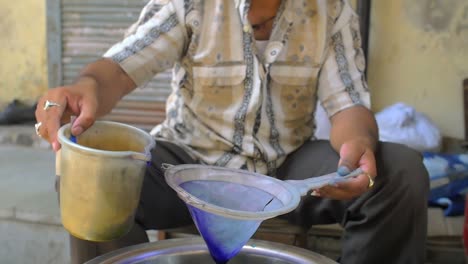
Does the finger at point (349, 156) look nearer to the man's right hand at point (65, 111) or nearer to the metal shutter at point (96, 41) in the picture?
the man's right hand at point (65, 111)

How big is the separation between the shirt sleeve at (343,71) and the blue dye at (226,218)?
1.82 ft

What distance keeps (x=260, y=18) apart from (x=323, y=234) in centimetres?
75

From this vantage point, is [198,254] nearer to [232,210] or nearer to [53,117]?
[232,210]

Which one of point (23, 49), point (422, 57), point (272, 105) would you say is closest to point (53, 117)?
point (272, 105)

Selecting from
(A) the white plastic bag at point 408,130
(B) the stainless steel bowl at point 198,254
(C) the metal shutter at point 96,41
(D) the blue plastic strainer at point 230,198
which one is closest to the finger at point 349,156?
(D) the blue plastic strainer at point 230,198

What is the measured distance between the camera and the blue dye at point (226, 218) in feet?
3.22

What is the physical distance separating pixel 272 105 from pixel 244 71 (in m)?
0.12

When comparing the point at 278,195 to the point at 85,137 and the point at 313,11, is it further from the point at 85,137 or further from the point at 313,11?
→ the point at 313,11

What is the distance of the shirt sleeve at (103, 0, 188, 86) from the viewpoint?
1445 mm

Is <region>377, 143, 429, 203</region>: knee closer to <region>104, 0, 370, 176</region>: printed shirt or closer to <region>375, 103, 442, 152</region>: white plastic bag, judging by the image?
<region>104, 0, 370, 176</region>: printed shirt

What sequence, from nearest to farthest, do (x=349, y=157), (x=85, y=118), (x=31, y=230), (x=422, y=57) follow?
1. (x=85, y=118)
2. (x=349, y=157)
3. (x=31, y=230)
4. (x=422, y=57)

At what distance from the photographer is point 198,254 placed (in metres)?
1.12

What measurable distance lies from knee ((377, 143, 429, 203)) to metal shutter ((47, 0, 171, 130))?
5.59 ft

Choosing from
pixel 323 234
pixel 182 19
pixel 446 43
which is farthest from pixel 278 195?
pixel 446 43
